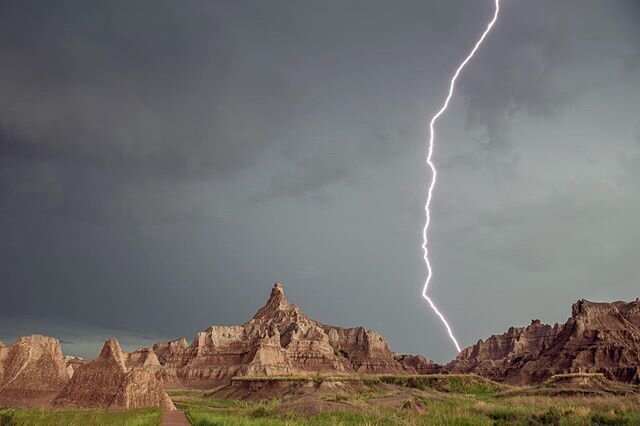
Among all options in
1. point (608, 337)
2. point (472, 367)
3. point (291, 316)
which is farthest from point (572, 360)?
point (291, 316)

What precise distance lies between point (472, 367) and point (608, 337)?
59.1m

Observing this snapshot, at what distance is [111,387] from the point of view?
114 feet

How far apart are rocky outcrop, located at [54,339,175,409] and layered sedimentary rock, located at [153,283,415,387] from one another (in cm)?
8984

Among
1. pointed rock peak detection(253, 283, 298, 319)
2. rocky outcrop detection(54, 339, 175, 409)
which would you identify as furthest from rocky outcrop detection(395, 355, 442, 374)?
rocky outcrop detection(54, 339, 175, 409)

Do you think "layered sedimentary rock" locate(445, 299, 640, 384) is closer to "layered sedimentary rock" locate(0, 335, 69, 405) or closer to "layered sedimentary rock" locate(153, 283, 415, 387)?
"layered sedimentary rock" locate(153, 283, 415, 387)

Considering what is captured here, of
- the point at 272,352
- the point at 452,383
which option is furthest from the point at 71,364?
the point at 272,352

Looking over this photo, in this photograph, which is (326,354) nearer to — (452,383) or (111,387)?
(452,383)

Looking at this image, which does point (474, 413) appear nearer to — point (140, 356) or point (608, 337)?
point (608, 337)

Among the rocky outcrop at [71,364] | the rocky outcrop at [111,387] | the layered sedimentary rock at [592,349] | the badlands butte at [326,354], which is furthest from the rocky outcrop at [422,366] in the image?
the rocky outcrop at [111,387]

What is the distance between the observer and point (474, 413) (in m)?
33.8

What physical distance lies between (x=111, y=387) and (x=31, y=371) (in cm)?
894

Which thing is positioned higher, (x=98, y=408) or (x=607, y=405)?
(x=98, y=408)

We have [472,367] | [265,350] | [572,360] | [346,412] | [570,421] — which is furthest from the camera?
[472,367]

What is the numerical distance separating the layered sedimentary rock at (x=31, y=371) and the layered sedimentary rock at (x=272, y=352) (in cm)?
8756
